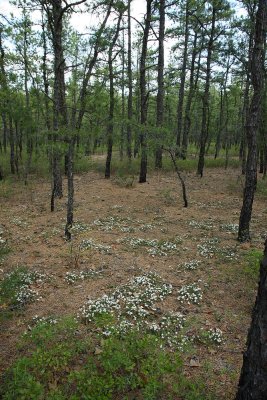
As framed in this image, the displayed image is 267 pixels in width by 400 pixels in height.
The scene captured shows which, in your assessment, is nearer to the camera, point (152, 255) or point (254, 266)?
point (254, 266)

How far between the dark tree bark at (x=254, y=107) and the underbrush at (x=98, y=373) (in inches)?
234

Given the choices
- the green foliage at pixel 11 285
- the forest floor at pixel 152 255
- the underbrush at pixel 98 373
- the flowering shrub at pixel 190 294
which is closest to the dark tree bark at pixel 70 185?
the forest floor at pixel 152 255

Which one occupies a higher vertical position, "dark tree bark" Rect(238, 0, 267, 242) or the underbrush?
"dark tree bark" Rect(238, 0, 267, 242)

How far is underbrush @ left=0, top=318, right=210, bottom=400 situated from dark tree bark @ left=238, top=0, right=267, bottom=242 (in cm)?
595

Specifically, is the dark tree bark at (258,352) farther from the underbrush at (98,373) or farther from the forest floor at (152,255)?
the forest floor at (152,255)

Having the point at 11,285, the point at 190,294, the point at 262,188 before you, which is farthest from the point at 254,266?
the point at 262,188

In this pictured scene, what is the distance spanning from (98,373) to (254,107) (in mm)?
8146

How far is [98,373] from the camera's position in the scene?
14.4ft

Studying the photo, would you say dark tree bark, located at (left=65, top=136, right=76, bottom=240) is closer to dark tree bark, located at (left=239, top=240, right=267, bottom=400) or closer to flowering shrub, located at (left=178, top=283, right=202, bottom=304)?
flowering shrub, located at (left=178, top=283, right=202, bottom=304)

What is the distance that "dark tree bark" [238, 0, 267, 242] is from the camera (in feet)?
27.3

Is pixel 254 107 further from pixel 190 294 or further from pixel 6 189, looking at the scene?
pixel 6 189

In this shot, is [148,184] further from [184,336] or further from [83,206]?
[184,336]

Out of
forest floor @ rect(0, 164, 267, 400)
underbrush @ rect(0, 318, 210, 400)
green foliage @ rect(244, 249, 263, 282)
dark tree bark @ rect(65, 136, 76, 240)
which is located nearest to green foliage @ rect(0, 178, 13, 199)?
forest floor @ rect(0, 164, 267, 400)

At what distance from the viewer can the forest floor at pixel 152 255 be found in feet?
17.8
